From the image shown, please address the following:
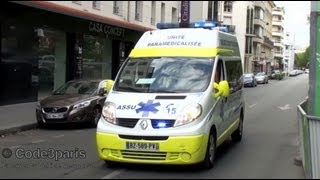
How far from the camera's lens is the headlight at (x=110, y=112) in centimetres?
901

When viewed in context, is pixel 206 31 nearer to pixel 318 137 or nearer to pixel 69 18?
pixel 318 137

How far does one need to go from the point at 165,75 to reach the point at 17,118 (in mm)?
8678

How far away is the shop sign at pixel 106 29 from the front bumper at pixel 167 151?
1961cm

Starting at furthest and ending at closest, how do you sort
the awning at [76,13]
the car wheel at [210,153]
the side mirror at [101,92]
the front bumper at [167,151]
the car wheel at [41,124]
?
1. the awning at [76,13]
2. the side mirror at [101,92]
3. the car wheel at [41,124]
4. the car wheel at [210,153]
5. the front bumper at [167,151]

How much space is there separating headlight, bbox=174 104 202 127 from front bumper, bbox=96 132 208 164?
0.26m

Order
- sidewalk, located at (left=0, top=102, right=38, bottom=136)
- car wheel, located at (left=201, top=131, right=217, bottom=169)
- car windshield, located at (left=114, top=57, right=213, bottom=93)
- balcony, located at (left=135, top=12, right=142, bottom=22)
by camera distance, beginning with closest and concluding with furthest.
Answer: car wheel, located at (left=201, top=131, right=217, bottom=169) < car windshield, located at (left=114, top=57, right=213, bottom=93) < sidewalk, located at (left=0, top=102, right=38, bottom=136) < balcony, located at (left=135, top=12, right=142, bottom=22)

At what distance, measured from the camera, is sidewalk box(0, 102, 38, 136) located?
Answer: 49.8ft

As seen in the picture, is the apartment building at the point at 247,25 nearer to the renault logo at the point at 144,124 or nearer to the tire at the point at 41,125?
the tire at the point at 41,125

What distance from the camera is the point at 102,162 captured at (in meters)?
9.77

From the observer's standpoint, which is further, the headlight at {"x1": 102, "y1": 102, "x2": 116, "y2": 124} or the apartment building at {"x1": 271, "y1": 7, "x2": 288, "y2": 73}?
the apartment building at {"x1": 271, "y1": 7, "x2": 288, "y2": 73}

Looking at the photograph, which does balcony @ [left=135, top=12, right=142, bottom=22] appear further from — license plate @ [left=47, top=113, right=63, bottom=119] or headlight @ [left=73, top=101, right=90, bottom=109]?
license plate @ [left=47, top=113, right=63, bottom=119]

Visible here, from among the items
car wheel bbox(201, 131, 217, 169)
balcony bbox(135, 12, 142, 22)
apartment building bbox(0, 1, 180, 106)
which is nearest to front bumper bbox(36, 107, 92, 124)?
apartment building bbox(0, 1, 180, 106)

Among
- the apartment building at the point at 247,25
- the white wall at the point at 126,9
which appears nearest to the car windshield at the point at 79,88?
the white wall at the point at 126,9

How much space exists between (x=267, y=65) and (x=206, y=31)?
11245cm
